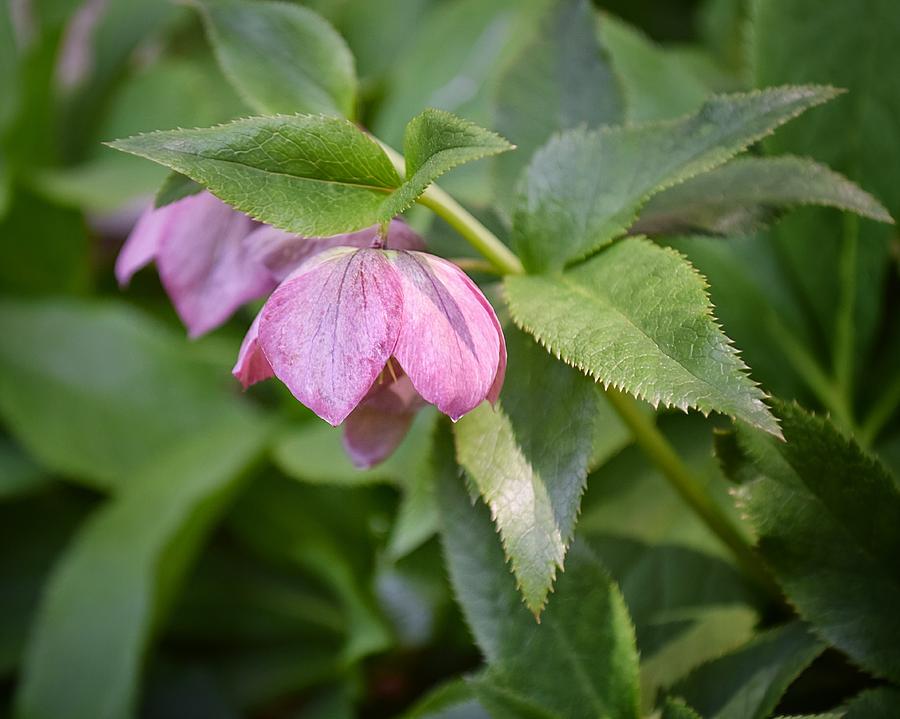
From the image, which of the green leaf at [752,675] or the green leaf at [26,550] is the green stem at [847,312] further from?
the green leaf at [26,550]

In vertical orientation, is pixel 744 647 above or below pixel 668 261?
below

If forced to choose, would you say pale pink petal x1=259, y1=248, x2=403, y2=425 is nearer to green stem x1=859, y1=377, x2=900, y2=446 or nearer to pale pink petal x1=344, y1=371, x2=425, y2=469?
pale pink petal x1=344, y1=371, x2=425, y2=469

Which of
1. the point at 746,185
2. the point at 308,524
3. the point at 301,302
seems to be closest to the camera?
the point at 301,302

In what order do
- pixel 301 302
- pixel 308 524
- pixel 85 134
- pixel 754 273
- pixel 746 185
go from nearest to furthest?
pixel 301 302 → pixel 746 185 → pixel 754 273 → pixel 308 524 → pixel 85 134

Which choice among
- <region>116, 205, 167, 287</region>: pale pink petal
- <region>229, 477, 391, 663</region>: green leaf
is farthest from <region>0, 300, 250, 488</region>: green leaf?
<region>116, 205, 167, 287</region>: pale pink petal

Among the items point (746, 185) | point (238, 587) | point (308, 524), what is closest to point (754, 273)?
point (746, 185)

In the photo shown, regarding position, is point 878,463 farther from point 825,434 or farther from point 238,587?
point 238,587
